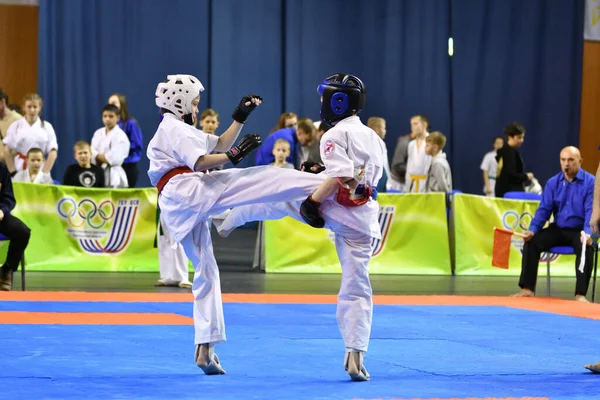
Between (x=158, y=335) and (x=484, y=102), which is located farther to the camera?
(x=484, y=102)

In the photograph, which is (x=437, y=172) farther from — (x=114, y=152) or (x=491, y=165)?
(x=491, y=165)

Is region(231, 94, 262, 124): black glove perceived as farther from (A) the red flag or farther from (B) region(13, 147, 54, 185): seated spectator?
(B) region(13, 147, 54, 185): seated spectator

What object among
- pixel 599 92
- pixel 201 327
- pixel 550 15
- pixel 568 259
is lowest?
pixel 568 259

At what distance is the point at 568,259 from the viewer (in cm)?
1171

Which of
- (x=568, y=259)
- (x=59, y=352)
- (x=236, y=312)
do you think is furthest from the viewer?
(x=568, y=259)

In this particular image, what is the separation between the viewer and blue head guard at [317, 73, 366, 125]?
201 inches

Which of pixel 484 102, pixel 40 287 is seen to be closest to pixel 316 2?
pixel 484 102

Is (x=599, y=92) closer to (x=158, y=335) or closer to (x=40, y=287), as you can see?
(x=40, y=287)

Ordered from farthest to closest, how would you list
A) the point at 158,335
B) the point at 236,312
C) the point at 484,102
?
the point at 484,102
the point at 236,312
the point at 158,335

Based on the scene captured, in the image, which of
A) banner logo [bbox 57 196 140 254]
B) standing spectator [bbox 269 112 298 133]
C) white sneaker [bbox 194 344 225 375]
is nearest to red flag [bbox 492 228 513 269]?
standing spectator [bbox 269 112 298 133]

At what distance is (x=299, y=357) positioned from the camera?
5.70m

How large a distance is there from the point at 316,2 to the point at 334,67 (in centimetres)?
114

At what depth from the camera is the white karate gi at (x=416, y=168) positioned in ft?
39.1

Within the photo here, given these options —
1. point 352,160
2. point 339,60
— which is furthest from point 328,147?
point 339,60
